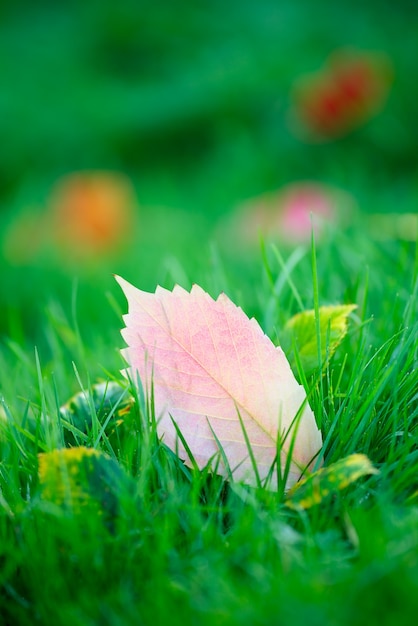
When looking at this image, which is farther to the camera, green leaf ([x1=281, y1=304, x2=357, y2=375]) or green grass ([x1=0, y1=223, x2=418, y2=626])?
green leaf ([x1=281, y1=304, x2=357, y2=375])

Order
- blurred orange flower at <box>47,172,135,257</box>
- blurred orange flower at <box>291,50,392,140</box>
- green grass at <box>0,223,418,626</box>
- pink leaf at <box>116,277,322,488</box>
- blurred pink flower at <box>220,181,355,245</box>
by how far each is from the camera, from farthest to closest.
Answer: blurred orange flower at <box>291,50,392,140</box> < blurred orange flower at <box>47,172,135,257</box> < blurred pink flower at <box>220,181,355,245</box> < pink leaf at <box>116,277,322,488</box> < green grass at <box>0,223,418,626</box>

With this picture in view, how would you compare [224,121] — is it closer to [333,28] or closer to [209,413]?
[333,28]

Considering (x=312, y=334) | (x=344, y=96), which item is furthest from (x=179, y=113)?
(x=312, y=334)

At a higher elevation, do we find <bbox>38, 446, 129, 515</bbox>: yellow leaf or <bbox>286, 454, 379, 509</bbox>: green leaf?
<bbox>38, 446, 129, 515</bbox>: yellow leaf

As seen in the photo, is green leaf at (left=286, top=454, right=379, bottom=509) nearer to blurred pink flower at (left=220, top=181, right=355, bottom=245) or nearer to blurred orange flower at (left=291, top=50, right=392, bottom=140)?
blurred pink flower at (left=220, top=181, right=355, bottom=245)

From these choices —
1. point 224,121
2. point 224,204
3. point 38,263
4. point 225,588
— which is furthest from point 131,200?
point 225,588

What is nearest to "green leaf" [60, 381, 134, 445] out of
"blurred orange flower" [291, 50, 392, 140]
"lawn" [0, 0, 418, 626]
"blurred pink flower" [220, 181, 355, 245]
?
"lawn" [0, 0, 418, 626]

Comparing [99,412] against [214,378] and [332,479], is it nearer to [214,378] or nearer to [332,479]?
[214,378]

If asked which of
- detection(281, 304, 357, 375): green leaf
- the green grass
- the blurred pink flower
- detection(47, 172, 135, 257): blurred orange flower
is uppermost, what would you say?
detection(47, 172, 135, 257): blurred orange flower

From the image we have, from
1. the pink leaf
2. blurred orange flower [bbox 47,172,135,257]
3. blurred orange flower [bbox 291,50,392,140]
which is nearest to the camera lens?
the pink leaf
